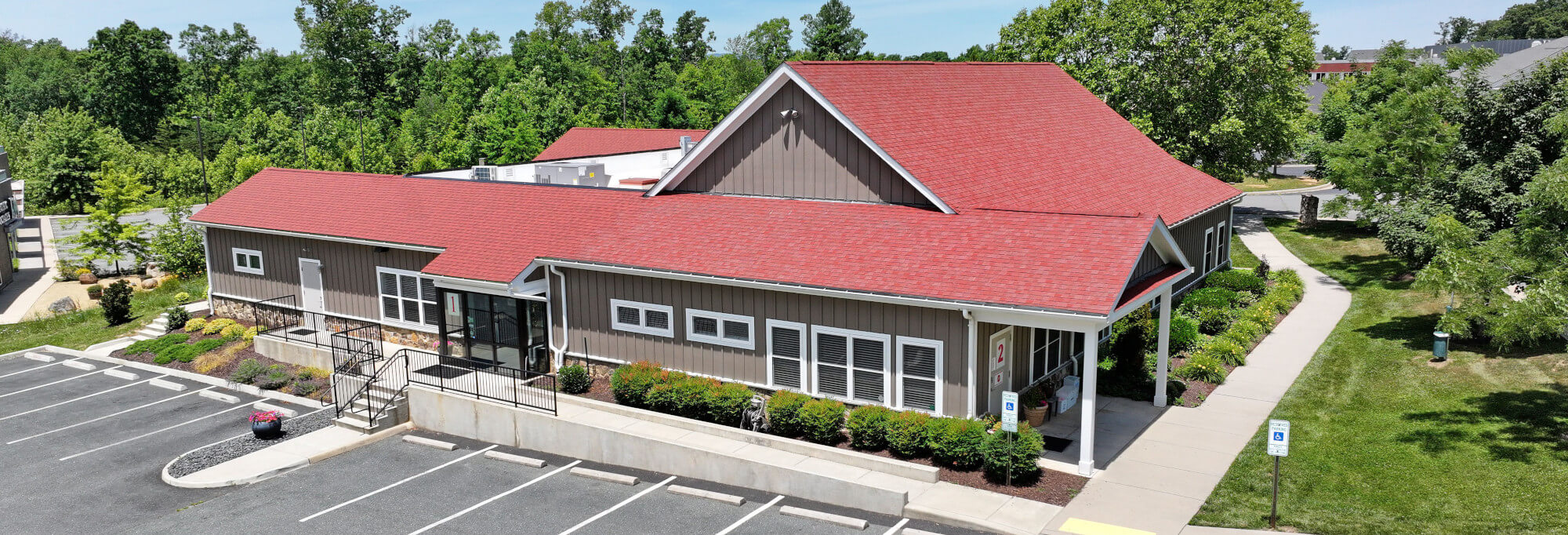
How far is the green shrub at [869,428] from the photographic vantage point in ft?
56.1

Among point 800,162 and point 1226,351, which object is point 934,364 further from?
point 1226,351

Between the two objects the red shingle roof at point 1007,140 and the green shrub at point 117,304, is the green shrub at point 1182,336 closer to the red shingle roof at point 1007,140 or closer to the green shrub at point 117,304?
the red shingle roof at point 1007,140

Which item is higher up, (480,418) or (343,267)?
(343,267)

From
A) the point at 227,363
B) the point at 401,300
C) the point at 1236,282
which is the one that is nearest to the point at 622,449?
the point at 401,300

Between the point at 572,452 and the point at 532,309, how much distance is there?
4.50 meters

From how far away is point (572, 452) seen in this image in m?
19.1

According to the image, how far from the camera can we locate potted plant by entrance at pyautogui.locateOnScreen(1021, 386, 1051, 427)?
61.3 ft

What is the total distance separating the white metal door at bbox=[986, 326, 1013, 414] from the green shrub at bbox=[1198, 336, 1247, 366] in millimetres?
6862

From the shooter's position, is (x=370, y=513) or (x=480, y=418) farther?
(x=480, y=418)

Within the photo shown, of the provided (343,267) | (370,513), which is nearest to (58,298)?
(343,267)

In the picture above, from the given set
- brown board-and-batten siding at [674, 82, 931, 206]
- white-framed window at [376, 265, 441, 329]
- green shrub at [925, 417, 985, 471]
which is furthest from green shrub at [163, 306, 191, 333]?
green shrub at [925, 417, 985, 471]

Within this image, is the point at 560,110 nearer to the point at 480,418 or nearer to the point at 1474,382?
the point at 480,418

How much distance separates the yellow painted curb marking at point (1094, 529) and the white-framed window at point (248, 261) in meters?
23.5

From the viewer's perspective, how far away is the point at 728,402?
61.0ft
